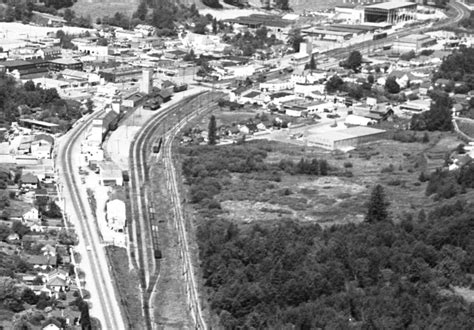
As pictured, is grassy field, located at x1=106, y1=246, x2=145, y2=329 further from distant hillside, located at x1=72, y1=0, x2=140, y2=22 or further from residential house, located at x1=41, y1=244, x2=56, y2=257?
distant hillside, located at x1=72, y1=0, x2=140, y2=22

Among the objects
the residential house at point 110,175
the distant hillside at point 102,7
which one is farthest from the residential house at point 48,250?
the distant hillside at point 102,7

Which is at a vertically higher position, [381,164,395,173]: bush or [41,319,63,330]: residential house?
[41,319,63,330]: residential house

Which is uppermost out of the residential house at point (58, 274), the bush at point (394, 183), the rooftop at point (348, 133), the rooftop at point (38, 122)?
the residential house at point (58, 274)

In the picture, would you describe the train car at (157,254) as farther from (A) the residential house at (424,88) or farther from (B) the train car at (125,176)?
(A) the residential house at (424,88)

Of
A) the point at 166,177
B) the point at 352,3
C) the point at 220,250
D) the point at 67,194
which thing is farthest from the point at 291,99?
the point at 352,3

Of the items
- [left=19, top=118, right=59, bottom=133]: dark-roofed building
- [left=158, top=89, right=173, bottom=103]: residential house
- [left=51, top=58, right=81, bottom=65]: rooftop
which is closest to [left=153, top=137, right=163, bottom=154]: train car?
[left=19, top=118, right=59, bottom=133]: dark-roofed building

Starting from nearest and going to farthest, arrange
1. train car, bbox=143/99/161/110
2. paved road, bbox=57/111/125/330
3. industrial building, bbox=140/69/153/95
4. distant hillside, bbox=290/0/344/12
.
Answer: paved road, bbox=57/111/125/330 → train car, bbox=143/99/161/110 → industrial building, bbox=140/69/153/95 → distant hillside, bbox=290/0/344/12

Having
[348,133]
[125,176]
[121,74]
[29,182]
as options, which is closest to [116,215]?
[29,182]
